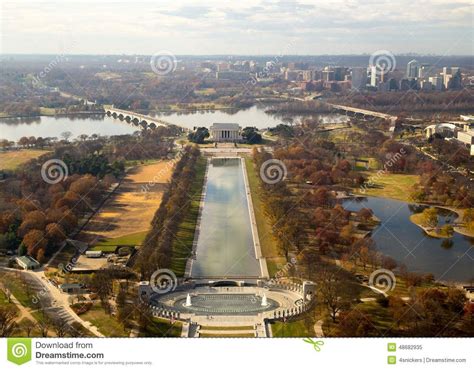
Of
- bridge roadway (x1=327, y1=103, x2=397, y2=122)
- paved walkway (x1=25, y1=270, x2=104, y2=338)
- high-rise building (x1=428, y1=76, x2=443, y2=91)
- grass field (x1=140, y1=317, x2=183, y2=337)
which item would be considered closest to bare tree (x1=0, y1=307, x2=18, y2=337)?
paved walkway (x1=25, y1=270, x2=104, y2=338)

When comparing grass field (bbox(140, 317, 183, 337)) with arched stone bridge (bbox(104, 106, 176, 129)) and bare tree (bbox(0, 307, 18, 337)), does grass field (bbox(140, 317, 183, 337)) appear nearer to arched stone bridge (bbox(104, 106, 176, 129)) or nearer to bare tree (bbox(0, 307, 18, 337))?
bare tree (bbox(0, 307, 18, 337))

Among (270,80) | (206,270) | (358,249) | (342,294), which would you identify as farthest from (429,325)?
(270,80)

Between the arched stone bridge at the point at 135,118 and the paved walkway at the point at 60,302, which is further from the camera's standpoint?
the arched stone bridge at the point at 135,118

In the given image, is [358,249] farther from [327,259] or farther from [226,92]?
[226,92]

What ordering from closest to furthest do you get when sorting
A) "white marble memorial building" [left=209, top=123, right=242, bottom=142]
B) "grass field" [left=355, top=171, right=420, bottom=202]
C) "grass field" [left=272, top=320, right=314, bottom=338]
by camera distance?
"grass field" [left=272, top=320, right=314, bottom=338], "grass field" [left=355, top=171, right=420, bottom=202], "white marble memorial building" [left=209, top=123, right=242, bottom=142]

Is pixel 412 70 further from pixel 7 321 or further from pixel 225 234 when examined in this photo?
pixel 7 321

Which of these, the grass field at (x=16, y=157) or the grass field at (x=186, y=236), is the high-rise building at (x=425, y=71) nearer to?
the grass field at (x=16, y=157)

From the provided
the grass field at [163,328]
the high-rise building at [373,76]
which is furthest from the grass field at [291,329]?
the high-rise building at [373,76]
